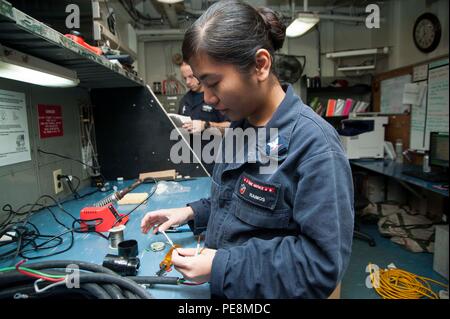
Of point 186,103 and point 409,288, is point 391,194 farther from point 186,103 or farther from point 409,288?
point 186,103

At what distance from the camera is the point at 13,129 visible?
3.50ft

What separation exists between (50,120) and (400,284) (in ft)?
8.11

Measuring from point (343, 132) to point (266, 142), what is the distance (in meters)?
3.10

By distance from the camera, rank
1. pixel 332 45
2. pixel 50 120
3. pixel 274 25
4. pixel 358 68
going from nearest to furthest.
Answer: pixel 274 25, pixel 50 120, pixel 358 68, pixel 332 45

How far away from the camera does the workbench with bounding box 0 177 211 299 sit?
0.61 metres

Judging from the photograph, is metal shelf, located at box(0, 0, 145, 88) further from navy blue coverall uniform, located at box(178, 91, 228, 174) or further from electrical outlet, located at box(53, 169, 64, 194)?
navy blue coverall uniform, located at box(178, 91, 228, 174)

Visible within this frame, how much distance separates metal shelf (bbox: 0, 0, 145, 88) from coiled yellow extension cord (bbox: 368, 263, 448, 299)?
2.16m

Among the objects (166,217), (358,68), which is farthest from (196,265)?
(358,68)

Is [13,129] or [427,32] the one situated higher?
[427,32]

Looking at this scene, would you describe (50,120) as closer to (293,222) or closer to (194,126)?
(194,126)

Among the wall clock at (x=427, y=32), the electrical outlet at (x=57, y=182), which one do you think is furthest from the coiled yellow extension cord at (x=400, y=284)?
the wall clock at (x=427, y=32)

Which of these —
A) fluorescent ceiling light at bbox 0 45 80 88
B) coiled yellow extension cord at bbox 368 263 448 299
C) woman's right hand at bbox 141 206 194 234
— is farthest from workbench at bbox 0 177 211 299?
coiled yellow extension cord at bbox 368 263 448 299

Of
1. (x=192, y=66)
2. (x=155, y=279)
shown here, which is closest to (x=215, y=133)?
(x=192, y=66)

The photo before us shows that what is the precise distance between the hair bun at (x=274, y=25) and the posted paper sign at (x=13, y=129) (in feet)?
3.26
